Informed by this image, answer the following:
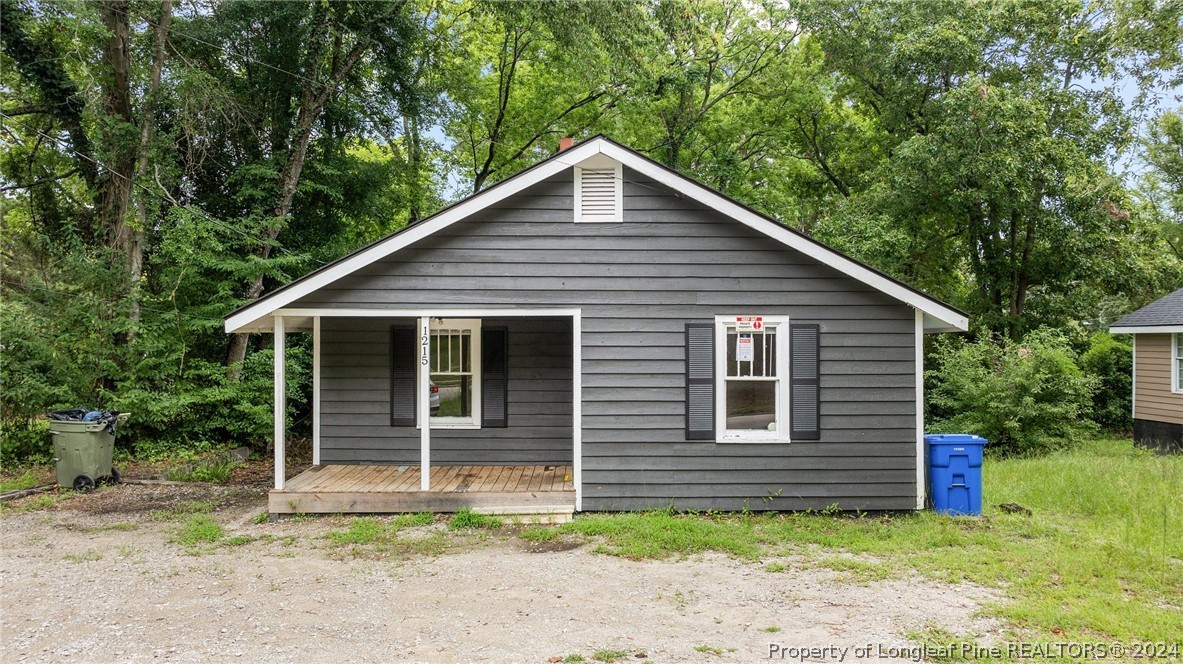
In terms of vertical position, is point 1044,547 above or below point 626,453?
below

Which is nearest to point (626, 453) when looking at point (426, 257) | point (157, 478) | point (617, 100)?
point (426, 257)

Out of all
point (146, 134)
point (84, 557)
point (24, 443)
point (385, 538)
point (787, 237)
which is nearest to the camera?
point (84, 557)

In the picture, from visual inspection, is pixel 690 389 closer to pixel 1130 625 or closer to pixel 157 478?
pixel 1130 625

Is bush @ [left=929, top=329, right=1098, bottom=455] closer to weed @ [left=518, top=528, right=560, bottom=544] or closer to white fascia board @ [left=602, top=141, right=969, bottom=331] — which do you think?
white fascia board @ [left=602, top=141, right=969, bottom=331]

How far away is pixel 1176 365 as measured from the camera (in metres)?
13.0

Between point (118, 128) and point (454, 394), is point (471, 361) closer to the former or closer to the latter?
point (454, 394)

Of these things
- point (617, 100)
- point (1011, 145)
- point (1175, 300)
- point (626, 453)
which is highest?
point (617, 100)

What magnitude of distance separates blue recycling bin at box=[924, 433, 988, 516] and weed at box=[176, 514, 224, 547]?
7905 millimetres

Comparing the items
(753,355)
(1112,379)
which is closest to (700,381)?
(753,355)

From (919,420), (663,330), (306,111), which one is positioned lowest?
(919,420)

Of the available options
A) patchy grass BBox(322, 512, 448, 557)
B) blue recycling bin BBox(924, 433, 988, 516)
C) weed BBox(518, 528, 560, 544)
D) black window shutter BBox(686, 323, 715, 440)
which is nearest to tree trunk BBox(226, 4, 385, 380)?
patchy grass BBox(322, 512, 448, 557)

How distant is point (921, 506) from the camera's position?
7.40m

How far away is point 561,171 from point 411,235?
1.87 metres

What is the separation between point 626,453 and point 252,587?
3.90 metres
